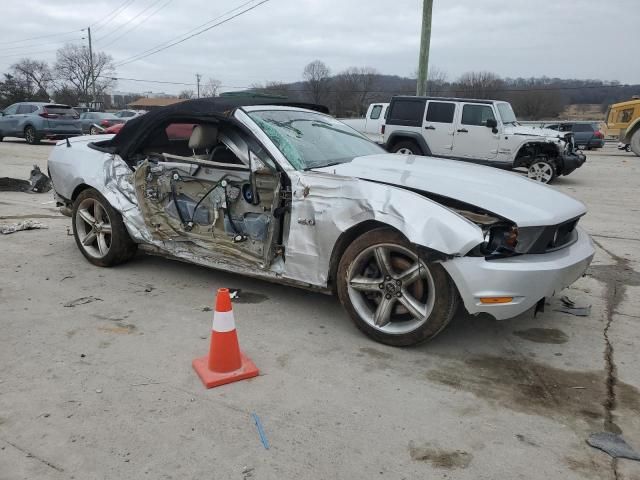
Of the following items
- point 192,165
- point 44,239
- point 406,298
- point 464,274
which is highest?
point 192,165

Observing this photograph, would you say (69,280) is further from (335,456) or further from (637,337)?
(637,337)

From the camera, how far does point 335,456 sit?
2.31 metres

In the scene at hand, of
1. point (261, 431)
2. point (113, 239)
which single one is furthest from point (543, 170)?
point (261, 431)

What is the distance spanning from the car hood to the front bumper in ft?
0.84

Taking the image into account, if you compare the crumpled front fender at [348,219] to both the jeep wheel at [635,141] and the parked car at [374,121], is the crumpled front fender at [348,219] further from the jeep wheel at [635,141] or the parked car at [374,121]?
the jeep wheel at [635,141]

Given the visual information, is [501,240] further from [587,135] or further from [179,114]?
[587,135]

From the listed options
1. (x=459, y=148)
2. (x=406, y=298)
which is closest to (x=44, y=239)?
(x=406, y=298)

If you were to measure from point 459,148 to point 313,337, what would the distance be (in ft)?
33.5

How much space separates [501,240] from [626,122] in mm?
19602

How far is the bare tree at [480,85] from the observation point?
168 feet

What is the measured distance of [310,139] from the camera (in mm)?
4125

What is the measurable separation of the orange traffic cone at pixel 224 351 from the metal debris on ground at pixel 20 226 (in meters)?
4.67

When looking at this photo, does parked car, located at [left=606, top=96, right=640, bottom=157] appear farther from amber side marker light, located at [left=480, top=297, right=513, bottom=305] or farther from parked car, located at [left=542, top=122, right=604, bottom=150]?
amber side marker light, located at [left=480, top=297, right=513, bottom=305]

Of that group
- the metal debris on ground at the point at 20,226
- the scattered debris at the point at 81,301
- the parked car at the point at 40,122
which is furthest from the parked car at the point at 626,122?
the parked car at the point at 40,122
